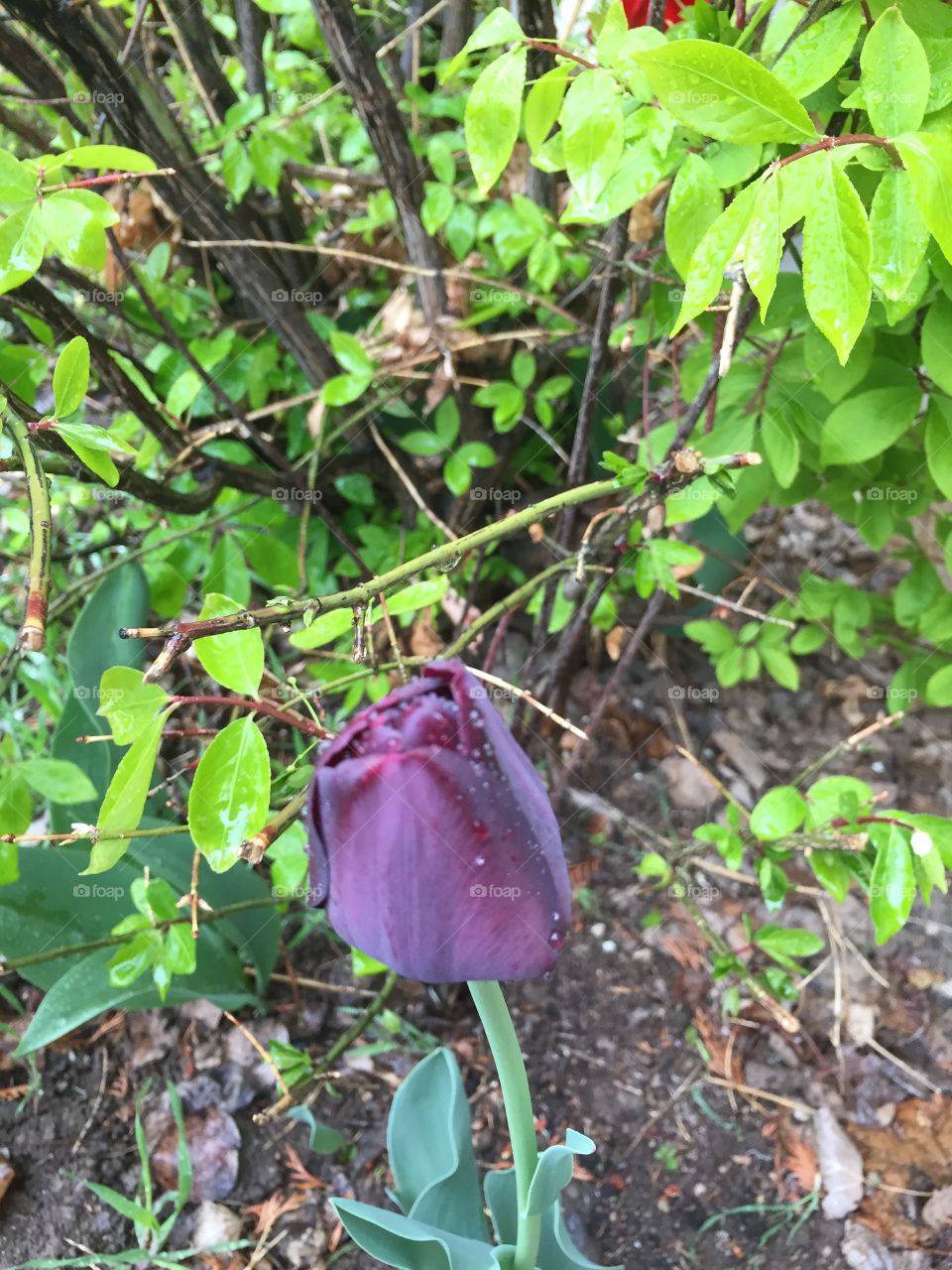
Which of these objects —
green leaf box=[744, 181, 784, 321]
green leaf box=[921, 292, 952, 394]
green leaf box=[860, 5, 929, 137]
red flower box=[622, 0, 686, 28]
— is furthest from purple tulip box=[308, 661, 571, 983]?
red flower box=[622, 0, 686, 28]

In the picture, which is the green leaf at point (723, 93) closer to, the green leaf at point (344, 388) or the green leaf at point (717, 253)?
the green leaf at point (717, 253)

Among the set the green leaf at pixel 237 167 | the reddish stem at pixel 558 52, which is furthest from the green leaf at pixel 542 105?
the green leaf at pixel 237 167

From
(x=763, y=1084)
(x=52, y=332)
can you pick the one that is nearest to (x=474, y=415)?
(x=52, y=332)

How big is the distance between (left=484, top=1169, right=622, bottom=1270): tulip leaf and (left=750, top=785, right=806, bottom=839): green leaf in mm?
319

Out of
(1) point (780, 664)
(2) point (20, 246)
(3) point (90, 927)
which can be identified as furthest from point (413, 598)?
(1) point (780, 664)

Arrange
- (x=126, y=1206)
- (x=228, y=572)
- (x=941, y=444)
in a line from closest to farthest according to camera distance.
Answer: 1. (x=941, y=444)
2. (x=126, y=1206)
3. (x=228, y=572)

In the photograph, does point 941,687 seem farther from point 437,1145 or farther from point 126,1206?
point 126,1206

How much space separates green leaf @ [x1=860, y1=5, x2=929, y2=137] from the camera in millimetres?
391

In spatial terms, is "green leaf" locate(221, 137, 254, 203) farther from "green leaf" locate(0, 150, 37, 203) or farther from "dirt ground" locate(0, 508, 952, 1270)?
"dirt ground" locate(0, 508, 952, 1270)

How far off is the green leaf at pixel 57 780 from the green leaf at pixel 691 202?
0.54 metres

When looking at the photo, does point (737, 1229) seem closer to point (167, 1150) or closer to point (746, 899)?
point (746, 899)

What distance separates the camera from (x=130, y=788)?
1.29ft

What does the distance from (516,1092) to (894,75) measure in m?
0.57

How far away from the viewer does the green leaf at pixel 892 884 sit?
0.58m
